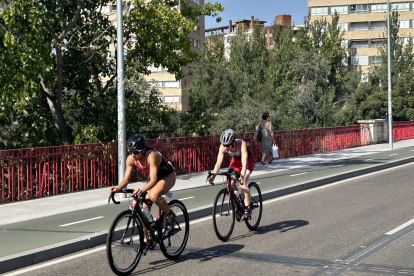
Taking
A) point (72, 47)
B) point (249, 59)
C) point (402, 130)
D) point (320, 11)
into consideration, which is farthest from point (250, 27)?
point (72, 47)

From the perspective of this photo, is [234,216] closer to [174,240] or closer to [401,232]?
[174,240]

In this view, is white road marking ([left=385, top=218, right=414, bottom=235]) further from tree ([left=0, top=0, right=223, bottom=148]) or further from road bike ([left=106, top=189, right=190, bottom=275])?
tree ([left=0, top=0, right=223, bottom=148])

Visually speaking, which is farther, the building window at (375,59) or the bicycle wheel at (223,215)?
the building window at (375,59)

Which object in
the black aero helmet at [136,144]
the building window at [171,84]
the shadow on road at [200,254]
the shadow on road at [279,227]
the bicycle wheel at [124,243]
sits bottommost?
the shadow on road at [200,254]

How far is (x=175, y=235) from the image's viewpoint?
697 cm

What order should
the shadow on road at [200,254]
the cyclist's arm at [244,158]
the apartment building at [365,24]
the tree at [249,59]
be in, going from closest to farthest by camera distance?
1. the shadow on road at [200,254]
2. the cyclist's arm at [244,158]
3. the tree at [249,59]
4. the apartment building at [365,24]

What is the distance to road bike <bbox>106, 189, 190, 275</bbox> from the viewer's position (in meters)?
6.04

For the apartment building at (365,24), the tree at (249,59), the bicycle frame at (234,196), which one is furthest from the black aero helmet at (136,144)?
the apartment building at (365,24)

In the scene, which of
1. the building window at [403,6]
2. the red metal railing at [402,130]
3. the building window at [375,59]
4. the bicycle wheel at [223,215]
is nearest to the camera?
the bicycle wheel at [223,215]

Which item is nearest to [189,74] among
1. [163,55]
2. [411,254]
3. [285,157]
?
[285,157]

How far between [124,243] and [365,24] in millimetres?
84482

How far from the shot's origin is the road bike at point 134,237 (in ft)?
19.8

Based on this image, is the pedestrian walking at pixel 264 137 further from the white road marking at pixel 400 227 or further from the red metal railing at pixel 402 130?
the red metal railing at pixel 402 130

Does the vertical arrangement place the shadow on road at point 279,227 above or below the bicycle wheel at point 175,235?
below
